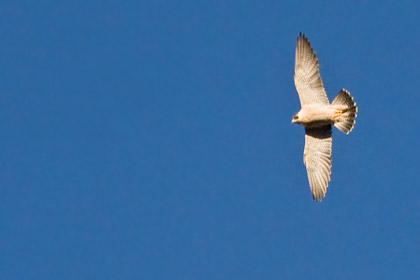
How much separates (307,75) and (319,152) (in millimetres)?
1673

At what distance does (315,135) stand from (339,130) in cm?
52

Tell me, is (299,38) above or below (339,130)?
above

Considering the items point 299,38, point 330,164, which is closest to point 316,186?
point 330,164

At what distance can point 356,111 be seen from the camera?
1966 cm

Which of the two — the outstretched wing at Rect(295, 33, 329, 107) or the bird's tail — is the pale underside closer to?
the outstretched wing at Rect(295, 33, 329, 107)

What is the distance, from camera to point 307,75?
19.8 m

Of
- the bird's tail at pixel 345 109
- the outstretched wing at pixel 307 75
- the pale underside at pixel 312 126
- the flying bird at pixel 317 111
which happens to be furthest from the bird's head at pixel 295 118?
the bird's tail at pixel 345 109

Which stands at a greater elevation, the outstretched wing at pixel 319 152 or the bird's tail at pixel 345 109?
the bird's tail at pixel 345 109

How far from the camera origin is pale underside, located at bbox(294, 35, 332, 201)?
19.7 metres

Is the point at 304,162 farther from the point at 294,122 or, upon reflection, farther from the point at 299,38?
the point at 299,38

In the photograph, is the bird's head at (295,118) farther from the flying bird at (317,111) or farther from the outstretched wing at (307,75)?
the outstretched wing at (307,75)

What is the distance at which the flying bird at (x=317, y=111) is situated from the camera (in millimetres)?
19625

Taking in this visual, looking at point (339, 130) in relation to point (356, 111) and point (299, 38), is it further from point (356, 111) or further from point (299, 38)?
point (299, 38)

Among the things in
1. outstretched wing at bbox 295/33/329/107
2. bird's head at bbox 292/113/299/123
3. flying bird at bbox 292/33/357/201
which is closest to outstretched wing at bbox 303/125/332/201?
flying bird at bbox 292/33/357/201
